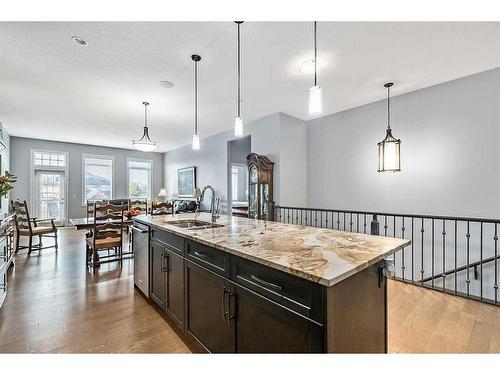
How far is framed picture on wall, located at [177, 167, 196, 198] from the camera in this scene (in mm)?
7859

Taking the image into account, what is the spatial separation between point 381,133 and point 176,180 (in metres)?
6.88

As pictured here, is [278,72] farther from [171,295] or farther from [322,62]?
[171,295]

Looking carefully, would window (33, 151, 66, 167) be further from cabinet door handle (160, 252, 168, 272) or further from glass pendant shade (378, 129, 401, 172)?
glass pendant shade (378, 129, 401, 172)

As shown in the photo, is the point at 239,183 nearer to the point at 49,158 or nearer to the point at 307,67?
the point at 307,67

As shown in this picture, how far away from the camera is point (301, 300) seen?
1.11 m

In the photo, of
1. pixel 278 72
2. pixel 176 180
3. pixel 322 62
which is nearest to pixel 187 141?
pixel 176 180

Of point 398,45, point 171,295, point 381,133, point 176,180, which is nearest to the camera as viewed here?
point 171,295

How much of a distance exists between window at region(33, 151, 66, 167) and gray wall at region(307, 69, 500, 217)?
7.97 meters

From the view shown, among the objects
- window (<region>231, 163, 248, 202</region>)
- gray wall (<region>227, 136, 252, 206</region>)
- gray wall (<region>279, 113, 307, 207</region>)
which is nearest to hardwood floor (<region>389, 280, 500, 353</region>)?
gray wall (<region>279, 113, 307, 207</region>)

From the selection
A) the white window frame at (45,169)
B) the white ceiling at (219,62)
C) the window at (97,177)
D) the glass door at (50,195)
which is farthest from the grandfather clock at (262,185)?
the glass door at (50,195)

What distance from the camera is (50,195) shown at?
766 cm

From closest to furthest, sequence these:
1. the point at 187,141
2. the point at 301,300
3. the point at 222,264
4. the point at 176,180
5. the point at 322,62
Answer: the point at 301,300 < the point at 222,264 < the point at 322,62 < the point at 187,141 < the point at 176,180

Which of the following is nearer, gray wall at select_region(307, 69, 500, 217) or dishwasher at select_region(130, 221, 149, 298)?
dishwasher at select_region(130, 221, 149, 298)

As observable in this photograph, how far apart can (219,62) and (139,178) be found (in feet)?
25.0
